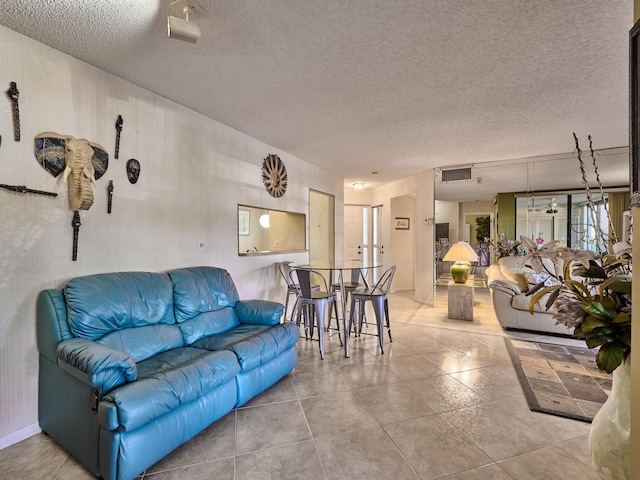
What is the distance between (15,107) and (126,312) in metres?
1.46

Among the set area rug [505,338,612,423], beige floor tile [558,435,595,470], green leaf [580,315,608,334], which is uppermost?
green leaf [580,315,608,334]

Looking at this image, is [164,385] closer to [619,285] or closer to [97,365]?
[97,365]

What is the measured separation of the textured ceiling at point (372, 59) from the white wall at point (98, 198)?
0.19 meters

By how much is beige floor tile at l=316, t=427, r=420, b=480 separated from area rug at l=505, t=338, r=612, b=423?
1206 millimetres

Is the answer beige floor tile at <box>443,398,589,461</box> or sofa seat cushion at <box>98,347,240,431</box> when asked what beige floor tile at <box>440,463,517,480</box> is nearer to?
beige floor tile at <box>443,398,589,461</box>

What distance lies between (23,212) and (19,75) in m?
0.86

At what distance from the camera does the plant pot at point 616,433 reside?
114 centimetres

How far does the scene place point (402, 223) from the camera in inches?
282

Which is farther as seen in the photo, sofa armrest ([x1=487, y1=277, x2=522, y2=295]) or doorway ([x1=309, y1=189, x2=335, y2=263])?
doorway ([x1=309, y1=189, x2=335, y2=263])

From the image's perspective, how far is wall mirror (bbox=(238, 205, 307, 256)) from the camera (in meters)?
4.80

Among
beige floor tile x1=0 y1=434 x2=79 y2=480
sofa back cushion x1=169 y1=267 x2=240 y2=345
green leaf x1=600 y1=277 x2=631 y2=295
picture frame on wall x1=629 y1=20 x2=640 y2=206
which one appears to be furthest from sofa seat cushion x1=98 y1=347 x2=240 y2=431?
picture frame on wall x1=629 y1=20 x2=640 y2=206

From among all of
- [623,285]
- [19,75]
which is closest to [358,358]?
[623,285]

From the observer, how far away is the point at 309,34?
1915mm

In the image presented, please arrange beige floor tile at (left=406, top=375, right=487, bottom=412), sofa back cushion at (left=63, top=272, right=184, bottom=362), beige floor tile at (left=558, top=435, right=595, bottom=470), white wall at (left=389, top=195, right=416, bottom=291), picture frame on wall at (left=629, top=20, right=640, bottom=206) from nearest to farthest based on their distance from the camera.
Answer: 1. picture frame on wall at (left=629, top=20, right=640, bottom=206)
2. beige floor tile at (left=558, top=435, right=595, bottom=470)
3. sofa back cushion at (left=63, top=272, right=184, bottom=362)
4. beige floor tile at (left=406, top=375, right=487, bottom=412)
5. white wall at (left=389, top=195, right=416, bottom=291)
